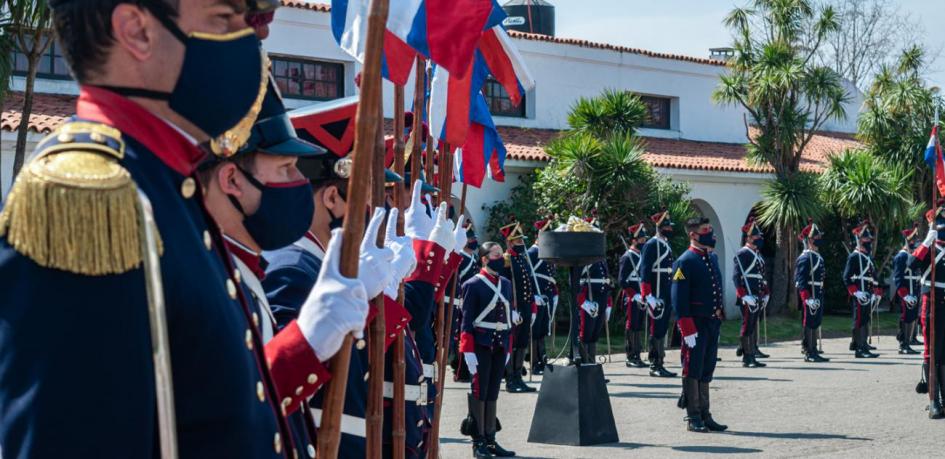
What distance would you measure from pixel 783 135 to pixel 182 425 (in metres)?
24.8

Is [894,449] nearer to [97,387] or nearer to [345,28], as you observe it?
[345,28]

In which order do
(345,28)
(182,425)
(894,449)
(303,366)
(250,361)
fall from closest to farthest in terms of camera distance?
(182,425)
(250,361)
(303,366)
(345,28)
(894,449)

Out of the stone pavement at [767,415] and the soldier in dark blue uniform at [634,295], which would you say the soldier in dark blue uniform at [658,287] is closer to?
the soldier in dark blue uniform at [634,295]

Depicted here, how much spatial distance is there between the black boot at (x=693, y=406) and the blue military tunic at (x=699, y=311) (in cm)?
7

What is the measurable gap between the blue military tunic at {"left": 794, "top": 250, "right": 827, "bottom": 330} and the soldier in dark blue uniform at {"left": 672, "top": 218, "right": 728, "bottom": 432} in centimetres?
755

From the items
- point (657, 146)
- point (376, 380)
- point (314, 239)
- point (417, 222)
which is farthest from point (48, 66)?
point (376, 380)

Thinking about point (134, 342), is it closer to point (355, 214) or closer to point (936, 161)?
point (355, 214)

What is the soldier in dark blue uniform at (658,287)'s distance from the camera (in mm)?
16438

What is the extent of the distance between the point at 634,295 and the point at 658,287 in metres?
0.70

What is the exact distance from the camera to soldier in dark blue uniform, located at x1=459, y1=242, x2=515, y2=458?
32.9ft

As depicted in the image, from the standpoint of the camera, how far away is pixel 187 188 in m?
1.93

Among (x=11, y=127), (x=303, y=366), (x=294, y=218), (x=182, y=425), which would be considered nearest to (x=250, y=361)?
(x=182, y=425)

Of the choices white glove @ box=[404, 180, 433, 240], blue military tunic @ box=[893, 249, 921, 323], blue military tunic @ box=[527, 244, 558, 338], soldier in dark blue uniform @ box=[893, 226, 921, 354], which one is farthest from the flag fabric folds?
white glove @ box=[404, 180, 433, 240]

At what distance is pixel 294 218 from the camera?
2.65m
